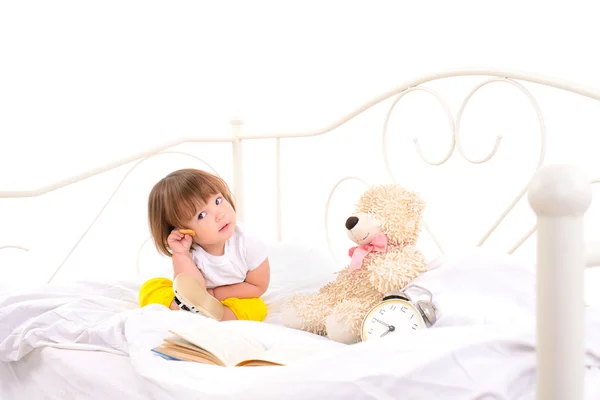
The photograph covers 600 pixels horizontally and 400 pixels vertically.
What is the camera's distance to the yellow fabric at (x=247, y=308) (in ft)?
5.00

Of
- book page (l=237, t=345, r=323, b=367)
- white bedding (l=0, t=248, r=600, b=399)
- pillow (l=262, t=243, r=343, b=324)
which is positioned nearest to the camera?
white bedding (l=0, t=248, r=600, b=399)

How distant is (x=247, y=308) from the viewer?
1534 mm

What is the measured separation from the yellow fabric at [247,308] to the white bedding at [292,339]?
3 cm

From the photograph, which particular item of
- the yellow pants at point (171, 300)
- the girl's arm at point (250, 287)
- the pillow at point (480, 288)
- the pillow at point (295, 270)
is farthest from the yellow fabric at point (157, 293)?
the pillow at point (480, 288)

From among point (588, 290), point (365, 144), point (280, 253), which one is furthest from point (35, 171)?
point (588, 290)

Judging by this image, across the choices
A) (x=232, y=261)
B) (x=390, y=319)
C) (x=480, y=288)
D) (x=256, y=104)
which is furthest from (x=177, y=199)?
(x=256, y=104)

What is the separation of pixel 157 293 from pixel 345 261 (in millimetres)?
625

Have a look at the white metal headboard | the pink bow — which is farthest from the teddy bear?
the white metal headboard

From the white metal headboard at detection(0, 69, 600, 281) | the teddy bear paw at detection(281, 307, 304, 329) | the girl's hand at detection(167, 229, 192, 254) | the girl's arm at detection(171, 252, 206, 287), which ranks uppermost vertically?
the white metal headboard at detection(0, 69, 600, 281)

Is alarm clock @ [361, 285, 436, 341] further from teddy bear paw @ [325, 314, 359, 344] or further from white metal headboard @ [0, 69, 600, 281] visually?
white metal headboard @ [0, 69, 600, 281]

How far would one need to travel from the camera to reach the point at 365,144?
75.3 inches

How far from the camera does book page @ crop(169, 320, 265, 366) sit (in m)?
1.10

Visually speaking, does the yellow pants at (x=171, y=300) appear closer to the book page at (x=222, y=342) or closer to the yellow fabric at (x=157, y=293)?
the yellow fabric at (x=157, y=293)

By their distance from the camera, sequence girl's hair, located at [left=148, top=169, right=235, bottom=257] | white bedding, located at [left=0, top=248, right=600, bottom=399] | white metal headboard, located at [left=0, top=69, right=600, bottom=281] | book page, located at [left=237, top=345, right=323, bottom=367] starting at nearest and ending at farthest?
1. white bedding, located at [left=0, top=248, right=600, bottom=399]
2. book page, located at [left=237, top=345, right=323, bottom=367]
3. white metal headboard, located at [left=0, top=69, right=600, bottom=281]
4. girl's hair, located at [left=148, top=169, right=235, bottom=257]
